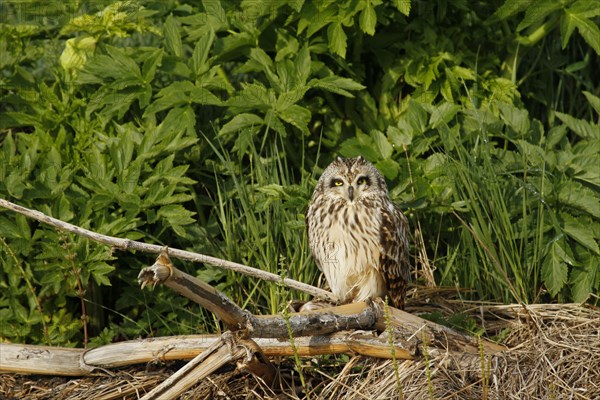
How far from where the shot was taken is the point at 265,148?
17.6ft

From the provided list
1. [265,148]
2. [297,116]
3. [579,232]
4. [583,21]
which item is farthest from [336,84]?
[579,232]

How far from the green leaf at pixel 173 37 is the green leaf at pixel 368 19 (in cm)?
100

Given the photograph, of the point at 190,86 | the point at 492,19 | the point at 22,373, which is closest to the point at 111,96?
the point at 190,86

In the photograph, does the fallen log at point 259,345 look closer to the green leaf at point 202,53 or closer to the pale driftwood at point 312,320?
the pale driftwood at point 312,320

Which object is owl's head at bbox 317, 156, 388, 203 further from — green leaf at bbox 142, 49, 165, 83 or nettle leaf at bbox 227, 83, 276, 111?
green leaf at bbox 142, 49, 165, 83

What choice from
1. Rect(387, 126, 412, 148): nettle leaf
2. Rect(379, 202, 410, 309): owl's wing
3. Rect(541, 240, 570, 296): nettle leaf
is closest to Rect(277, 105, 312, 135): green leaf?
Rect(387, 126, 412, 148): nettle leaf

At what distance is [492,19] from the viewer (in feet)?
17.6

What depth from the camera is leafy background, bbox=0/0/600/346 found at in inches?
187

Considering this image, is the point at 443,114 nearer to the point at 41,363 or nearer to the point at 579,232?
the point at 579,232

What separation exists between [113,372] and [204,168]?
4.90 ft

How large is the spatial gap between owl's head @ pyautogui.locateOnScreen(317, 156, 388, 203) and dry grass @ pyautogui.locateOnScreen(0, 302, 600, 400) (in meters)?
0.82

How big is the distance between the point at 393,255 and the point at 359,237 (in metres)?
0.18

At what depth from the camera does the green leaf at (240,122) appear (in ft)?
16.3

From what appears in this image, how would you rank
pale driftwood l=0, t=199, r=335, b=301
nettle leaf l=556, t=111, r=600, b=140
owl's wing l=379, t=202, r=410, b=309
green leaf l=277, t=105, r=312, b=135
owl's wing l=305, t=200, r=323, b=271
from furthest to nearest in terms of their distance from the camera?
nettle leaf l=556, t=111, r=600, b=140, green leaf l=277, t=105, r=312, b=135, owl's wing l=305, t=200, r=323, b=271, owl's wing l=379, t=202, r=410, b=309, pale driftwood l=0, t=199, r=335, b=301
